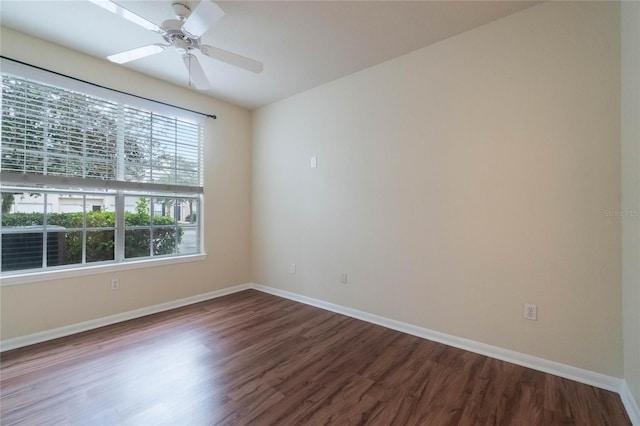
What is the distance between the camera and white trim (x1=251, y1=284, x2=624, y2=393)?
187 centimetres

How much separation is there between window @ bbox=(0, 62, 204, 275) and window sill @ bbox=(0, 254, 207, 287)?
0.10 metres

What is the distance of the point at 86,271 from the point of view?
2.74 metres

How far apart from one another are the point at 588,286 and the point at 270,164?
3.53m

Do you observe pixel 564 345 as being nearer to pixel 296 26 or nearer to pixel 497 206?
pixel 497 206

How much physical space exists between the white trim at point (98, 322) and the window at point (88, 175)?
1.89ft

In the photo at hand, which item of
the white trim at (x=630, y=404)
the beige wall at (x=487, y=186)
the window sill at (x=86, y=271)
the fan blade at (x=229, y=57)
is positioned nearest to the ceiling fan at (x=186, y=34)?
the fan blade at (x=229, y=57)

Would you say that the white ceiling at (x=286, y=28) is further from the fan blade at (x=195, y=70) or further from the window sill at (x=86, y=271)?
the window sill at (x=86, y=271)

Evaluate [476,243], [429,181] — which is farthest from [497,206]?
[429,181]

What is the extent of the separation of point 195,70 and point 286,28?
83 cm

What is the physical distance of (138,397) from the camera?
5.74 ft

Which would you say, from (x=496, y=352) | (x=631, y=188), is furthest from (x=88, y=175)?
(x=631, y=188)

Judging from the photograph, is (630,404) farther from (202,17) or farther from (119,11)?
(119,11)

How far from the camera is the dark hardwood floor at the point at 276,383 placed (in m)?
1.61

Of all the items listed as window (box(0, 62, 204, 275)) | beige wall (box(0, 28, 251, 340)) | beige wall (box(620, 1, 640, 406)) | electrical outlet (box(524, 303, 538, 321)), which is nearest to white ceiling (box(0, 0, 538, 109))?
beige wall (box(0, 28, 251, 340))
